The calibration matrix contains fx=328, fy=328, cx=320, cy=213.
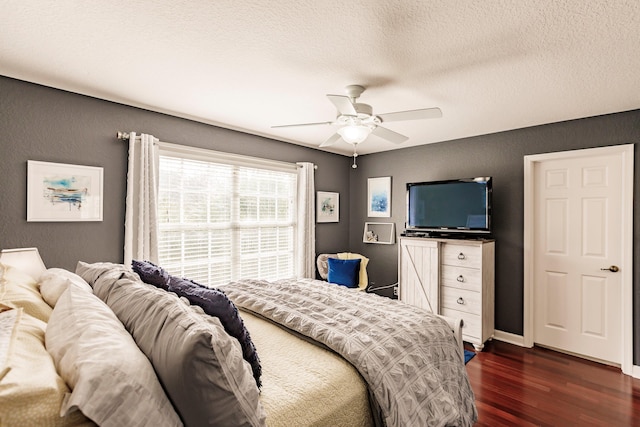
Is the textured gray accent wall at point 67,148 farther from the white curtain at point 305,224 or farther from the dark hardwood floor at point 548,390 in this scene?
the dark hardwood floor at point 548,390

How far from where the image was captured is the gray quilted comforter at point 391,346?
62.6 inches

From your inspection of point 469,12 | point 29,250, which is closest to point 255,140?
point 29,250

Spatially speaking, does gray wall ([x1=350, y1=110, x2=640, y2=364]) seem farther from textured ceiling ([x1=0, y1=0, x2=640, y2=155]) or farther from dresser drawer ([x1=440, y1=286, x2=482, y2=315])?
dresser drawer ([x1=440, y1=286, x2=482, y2=315])

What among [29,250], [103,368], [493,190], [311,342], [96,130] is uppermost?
[96,130]

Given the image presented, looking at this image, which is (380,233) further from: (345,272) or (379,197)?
(345,272)

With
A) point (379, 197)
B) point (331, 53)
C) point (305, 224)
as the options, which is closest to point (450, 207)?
point (379, 197)

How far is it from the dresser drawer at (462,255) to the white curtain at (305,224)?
70.8 inches

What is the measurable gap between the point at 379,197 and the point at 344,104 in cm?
315

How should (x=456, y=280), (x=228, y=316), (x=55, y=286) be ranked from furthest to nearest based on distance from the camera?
(x=456, y=280) < (x=55, y=286) < (x=228, y=316)

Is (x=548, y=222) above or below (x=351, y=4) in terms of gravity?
below

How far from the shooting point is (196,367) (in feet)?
3.16

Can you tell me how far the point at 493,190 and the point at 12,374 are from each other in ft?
14.7

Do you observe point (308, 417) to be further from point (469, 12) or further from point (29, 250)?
point (29, 250)

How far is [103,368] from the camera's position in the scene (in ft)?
2.91
